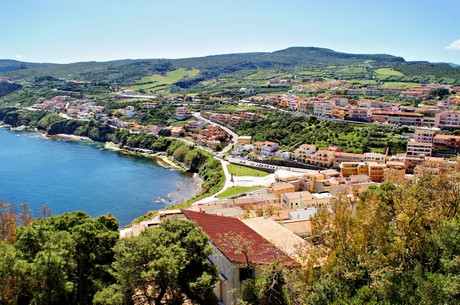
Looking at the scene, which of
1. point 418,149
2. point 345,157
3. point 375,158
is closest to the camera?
point 375,158

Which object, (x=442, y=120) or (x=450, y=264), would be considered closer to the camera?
(x=450, y=264)

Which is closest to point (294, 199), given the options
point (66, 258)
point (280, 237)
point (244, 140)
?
point (280, 237)

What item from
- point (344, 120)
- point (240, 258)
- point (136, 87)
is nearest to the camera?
point (240, 258)

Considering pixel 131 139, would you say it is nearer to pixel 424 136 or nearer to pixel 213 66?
pixel 424 136

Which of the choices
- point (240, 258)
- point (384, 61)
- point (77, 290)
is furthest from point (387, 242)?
point (384, 61)

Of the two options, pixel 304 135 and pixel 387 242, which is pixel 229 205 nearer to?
pixel 387 242

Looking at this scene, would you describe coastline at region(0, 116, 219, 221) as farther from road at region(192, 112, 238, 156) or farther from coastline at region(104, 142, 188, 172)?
road at region(192, 112, 238, 156)

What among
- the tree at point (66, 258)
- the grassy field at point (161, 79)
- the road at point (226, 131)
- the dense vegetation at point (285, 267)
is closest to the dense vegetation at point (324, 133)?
the road at point (226, 131)
